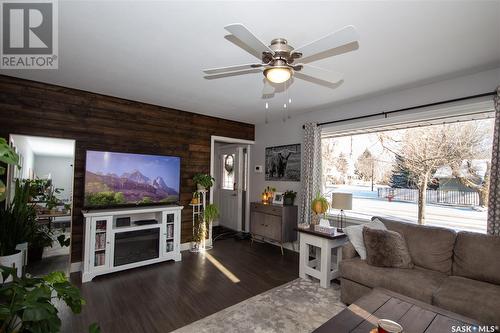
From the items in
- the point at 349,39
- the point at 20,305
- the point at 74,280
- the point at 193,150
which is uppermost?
the point at 349,39

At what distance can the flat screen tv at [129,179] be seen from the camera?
338 centimetres

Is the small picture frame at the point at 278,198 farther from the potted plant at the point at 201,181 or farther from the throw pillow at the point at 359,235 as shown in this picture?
the throw pillow at the point at 359,235

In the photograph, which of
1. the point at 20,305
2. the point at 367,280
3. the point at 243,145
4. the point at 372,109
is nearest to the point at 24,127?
the point at 20,305

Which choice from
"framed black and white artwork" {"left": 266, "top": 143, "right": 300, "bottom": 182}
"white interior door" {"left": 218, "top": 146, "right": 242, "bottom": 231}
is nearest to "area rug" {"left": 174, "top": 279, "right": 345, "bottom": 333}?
"framed black and white artwork" {"left": 266, "top": 143, "right": 300, "bottom": 182}

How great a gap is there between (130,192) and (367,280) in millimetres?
3441

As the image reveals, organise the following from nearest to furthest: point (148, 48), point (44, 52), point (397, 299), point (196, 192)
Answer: point (397, 299) → point (148, 48) → point (44, 52) → point (196, 192)

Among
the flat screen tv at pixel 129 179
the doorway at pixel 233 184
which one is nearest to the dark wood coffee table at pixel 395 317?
the flat screen tv at pixel 129 179

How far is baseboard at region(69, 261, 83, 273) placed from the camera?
128 inches

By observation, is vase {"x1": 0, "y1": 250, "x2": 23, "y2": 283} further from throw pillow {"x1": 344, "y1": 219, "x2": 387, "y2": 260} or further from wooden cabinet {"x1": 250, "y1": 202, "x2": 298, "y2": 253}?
throw pillow {"x1": 344, "y1": 219, "x2": 387, "y2": 260}

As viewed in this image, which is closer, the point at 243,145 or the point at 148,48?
the point at 148,48

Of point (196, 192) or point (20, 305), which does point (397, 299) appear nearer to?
point (20, 305)

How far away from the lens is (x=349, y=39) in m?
1.43

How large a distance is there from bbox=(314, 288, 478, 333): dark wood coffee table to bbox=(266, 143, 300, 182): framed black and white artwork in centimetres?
282

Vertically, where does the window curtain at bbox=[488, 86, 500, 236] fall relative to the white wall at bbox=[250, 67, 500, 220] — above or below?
below
